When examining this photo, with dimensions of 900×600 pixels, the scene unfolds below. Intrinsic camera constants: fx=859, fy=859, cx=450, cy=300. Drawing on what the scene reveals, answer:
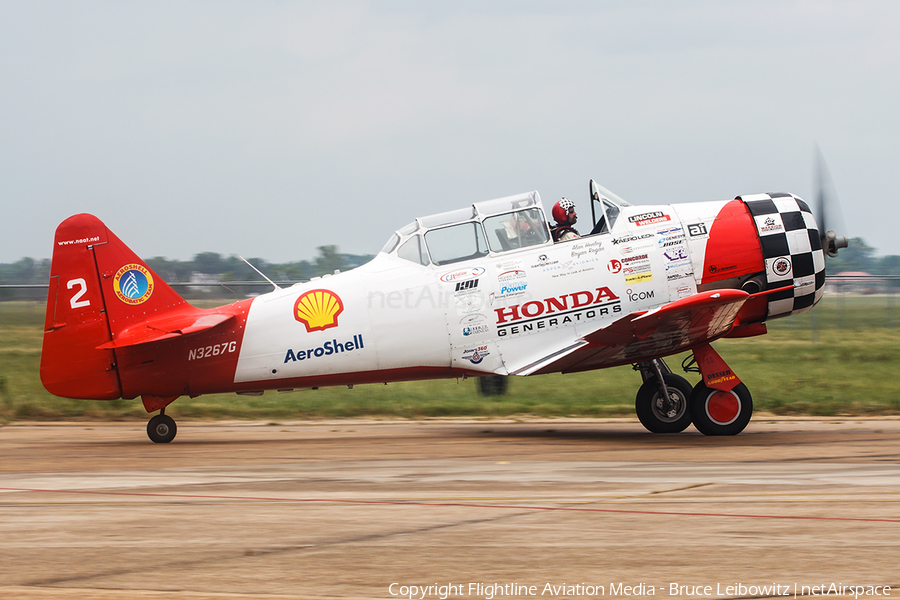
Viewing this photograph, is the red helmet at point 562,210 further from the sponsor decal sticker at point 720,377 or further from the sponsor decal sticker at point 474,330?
the sponsor decal sticker at point 720,377

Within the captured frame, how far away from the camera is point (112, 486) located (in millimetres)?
7754

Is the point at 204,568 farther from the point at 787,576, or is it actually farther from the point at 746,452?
the point at 746,452

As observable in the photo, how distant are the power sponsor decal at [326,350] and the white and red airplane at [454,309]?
18 millimetres

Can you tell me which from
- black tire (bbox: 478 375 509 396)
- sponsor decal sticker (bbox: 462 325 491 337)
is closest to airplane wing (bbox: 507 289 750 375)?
sponsor decal sticker (bbox: 462 325 491 337)

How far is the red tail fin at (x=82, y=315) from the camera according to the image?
34.9 feet

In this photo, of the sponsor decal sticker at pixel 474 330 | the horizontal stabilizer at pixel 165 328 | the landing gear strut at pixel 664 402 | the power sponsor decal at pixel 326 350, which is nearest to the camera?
the horizontal stabilizer at pixel 165 328

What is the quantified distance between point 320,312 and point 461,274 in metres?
1.82

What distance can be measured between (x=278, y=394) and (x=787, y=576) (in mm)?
13888

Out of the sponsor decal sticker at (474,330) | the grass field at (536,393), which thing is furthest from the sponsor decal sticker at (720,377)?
the grass field at (536,393)

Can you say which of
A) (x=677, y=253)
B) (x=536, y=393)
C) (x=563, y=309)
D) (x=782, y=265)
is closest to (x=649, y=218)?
(x=677, y=253)

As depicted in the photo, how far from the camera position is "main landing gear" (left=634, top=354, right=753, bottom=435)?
35.3 ft

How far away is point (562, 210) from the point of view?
36.4ft

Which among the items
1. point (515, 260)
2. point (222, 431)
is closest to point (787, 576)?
point (515, 260)

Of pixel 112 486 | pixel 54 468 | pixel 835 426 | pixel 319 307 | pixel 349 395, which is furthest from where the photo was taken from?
pixel 349 395
